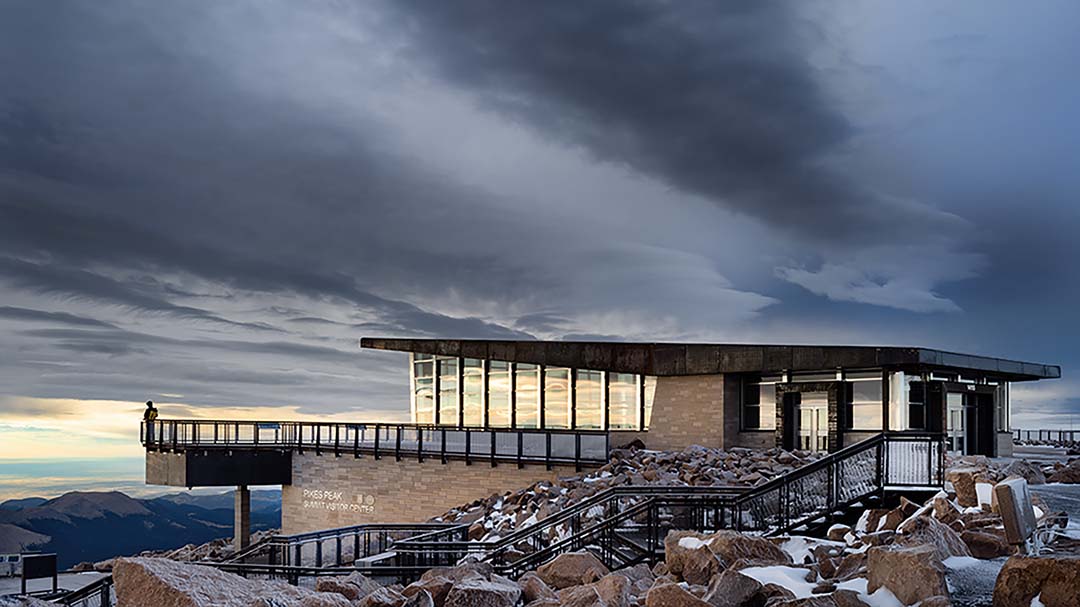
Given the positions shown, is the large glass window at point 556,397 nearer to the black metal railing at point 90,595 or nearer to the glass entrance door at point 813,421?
the glass entrance door at point 813,421

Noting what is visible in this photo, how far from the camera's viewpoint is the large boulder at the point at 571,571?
1302 cm

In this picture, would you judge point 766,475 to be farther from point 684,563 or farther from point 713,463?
point 684,563

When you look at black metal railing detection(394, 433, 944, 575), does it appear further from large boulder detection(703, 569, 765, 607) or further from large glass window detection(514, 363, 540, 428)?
large glass window detection(514, 363, 540, 428)

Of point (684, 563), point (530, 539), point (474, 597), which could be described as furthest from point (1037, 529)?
point (530, 539)

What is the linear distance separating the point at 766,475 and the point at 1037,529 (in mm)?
11449

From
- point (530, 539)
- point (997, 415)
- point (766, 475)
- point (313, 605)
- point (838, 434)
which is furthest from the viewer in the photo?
point (997, 415)

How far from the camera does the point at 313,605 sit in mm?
11180

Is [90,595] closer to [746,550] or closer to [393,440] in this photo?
[746,550]

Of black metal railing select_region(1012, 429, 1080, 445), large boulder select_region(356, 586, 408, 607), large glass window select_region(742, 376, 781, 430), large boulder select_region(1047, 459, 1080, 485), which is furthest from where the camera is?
black metal railing select_region(1012, 429, 1080, 445)

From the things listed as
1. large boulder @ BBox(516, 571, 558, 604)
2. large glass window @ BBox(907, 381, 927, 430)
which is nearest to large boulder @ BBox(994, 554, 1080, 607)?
large boulder @ BBox(516, 571, 558, 604)

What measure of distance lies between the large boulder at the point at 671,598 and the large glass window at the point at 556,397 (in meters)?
24.5

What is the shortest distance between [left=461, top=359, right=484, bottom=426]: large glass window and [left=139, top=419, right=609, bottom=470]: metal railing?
3138 mm

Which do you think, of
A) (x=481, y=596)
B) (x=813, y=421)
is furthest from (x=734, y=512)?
(x=813, y=421)

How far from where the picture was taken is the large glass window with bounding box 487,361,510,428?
36.0m
